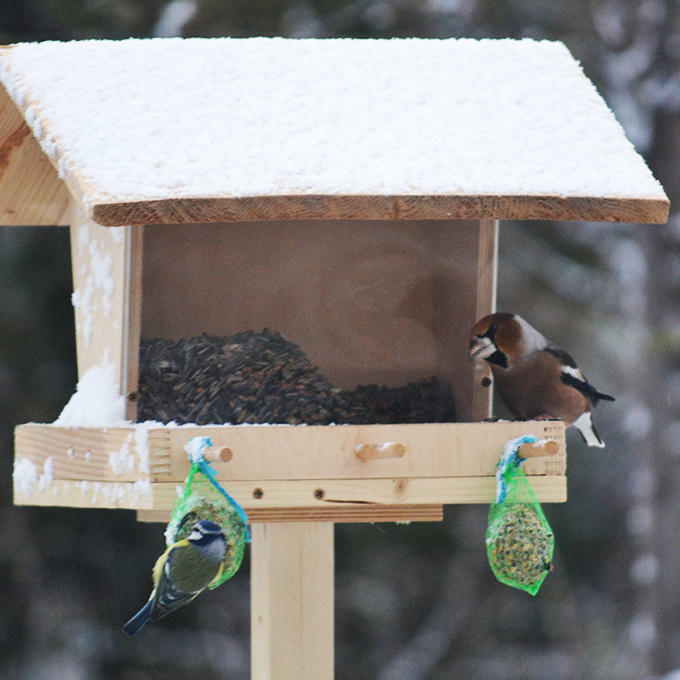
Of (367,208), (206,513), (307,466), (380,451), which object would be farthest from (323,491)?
(367,208)

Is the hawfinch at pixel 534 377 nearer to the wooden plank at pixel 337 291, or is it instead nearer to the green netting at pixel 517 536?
the wooden plank at pixel 337 291

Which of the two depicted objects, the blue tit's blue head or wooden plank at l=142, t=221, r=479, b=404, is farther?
wooden plank at l=142, t=221, r=479, b=404

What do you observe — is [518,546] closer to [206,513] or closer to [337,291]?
[206,513]

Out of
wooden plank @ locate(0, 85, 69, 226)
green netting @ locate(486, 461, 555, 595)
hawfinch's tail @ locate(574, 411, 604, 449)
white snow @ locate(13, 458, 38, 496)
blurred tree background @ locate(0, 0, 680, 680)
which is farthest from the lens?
Answer: blurred tree background @ locate(0, 0, 680, 680)

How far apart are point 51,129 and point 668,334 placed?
5341 millimetres

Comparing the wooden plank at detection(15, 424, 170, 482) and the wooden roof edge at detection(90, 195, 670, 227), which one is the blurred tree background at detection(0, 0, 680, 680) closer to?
the wooden plank at detection(15, 424, 170, 482)

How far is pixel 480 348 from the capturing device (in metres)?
3.20

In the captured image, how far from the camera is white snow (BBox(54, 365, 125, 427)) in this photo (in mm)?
3000

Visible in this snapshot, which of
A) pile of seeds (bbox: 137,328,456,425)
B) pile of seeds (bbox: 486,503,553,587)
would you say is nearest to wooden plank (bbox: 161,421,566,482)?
pile of seeds (bbox: 486,503,553,587)

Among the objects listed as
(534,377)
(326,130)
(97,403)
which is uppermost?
(326,130)

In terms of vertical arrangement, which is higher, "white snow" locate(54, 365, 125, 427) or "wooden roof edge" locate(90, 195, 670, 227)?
"wooden roof edge" locate(90, 195, 670, 227)

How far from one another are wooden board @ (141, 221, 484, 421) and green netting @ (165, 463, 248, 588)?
2.02ft

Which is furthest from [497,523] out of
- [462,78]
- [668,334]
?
[668,334]

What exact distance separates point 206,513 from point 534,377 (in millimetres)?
1236
